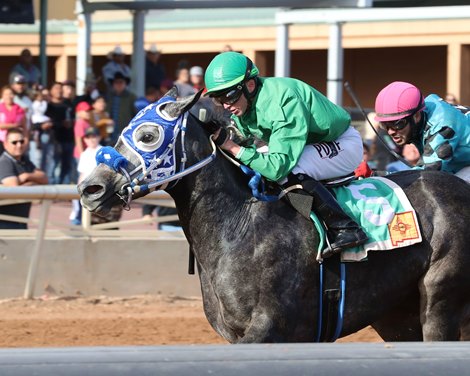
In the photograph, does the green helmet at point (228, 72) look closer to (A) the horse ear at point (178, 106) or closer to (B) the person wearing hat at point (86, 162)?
(A) the horse ear at point (178, 106)

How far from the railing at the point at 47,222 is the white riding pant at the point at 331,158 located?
419cm

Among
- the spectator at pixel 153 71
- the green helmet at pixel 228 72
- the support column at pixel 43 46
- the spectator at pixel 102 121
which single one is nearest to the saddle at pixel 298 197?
the green helmet at pixel 228 72

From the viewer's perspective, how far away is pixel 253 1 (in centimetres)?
1428

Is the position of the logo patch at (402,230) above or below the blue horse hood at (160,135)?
below

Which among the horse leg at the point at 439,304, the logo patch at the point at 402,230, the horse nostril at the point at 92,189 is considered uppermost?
the horse nostril at the point at 92,189

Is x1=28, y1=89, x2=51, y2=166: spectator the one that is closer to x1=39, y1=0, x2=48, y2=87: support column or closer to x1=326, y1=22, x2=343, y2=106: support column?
x1=39, y1=0, x2=48, y2=87: support column

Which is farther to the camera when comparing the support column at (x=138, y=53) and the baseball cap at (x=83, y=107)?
the support column at (x=138, y=53)

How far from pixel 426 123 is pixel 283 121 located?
1.02m

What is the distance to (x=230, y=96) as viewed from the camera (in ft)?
17.5

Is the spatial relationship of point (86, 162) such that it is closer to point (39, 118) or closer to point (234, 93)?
point (39, 118)

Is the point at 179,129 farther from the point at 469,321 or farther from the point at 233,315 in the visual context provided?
the point at 469,321

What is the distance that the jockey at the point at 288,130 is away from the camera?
17.2 feet

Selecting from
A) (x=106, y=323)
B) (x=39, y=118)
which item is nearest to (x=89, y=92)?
(x=39, y=118)

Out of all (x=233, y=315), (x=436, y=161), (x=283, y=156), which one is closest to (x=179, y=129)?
(x=283, y=156)
